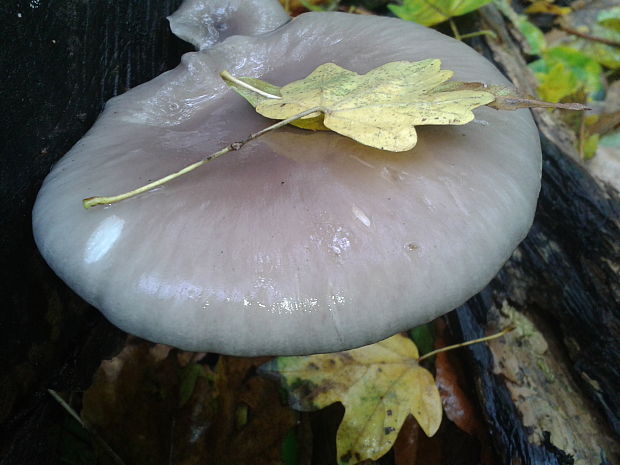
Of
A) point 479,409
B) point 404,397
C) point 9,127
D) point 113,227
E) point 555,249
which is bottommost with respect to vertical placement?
point 479,409

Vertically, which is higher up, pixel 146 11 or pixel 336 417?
pixel 146 11

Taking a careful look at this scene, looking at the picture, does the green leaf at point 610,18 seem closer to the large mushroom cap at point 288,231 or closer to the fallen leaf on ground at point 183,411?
the large mushroom cap at point 288,231

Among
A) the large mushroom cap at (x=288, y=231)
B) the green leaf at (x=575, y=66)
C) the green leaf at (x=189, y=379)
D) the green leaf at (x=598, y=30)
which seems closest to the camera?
the large mushroom cap at (x=288, y=231)

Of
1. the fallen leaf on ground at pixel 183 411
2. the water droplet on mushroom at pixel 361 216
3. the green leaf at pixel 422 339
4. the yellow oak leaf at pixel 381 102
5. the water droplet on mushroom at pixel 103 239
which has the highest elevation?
the yellow oak leaf at pixel 381 102

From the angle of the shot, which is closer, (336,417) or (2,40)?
(2,40)

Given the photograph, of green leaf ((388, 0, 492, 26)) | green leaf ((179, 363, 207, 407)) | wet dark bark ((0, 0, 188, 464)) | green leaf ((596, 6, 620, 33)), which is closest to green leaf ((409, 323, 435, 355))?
green leaf ((179, 363, 207, 407))

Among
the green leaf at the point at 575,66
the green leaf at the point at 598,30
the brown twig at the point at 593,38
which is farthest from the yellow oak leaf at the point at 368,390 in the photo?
the brown twig at the point at 593,38

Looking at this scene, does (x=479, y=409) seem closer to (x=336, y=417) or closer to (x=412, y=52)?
(x=336, y=417)

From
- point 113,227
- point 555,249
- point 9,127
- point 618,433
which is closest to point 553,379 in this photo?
point 618,433

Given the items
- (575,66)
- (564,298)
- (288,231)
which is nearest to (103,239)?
(288,231)
